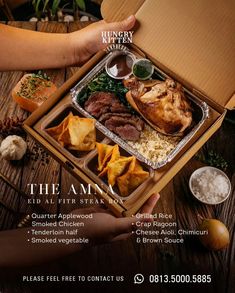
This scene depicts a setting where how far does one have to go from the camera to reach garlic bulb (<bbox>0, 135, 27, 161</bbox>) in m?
1.23

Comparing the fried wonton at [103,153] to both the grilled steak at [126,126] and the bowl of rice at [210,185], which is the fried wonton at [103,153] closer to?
the grilled steak at [126,126]

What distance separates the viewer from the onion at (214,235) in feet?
3.69

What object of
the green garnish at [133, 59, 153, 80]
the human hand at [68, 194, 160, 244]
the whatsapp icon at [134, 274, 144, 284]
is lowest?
the whatsapp icon at [134, 274, 144, 284]

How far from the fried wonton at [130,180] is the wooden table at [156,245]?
150mm

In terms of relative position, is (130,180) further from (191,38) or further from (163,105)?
(191,38)

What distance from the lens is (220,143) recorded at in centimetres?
127

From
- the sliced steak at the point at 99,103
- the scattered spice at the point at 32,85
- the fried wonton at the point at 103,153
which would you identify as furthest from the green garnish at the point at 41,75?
the fried wonton at the point at 103,153

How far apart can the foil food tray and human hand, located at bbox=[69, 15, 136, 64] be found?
59 mm

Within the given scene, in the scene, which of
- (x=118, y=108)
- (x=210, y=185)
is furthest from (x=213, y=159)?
(x=118, y=108)

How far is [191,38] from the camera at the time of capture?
42.3 inches

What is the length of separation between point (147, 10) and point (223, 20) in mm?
190

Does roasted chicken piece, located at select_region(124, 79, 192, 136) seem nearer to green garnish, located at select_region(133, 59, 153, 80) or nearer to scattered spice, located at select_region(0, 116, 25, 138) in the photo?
green garnish, located at select_region(133, 59, 153, 80)
